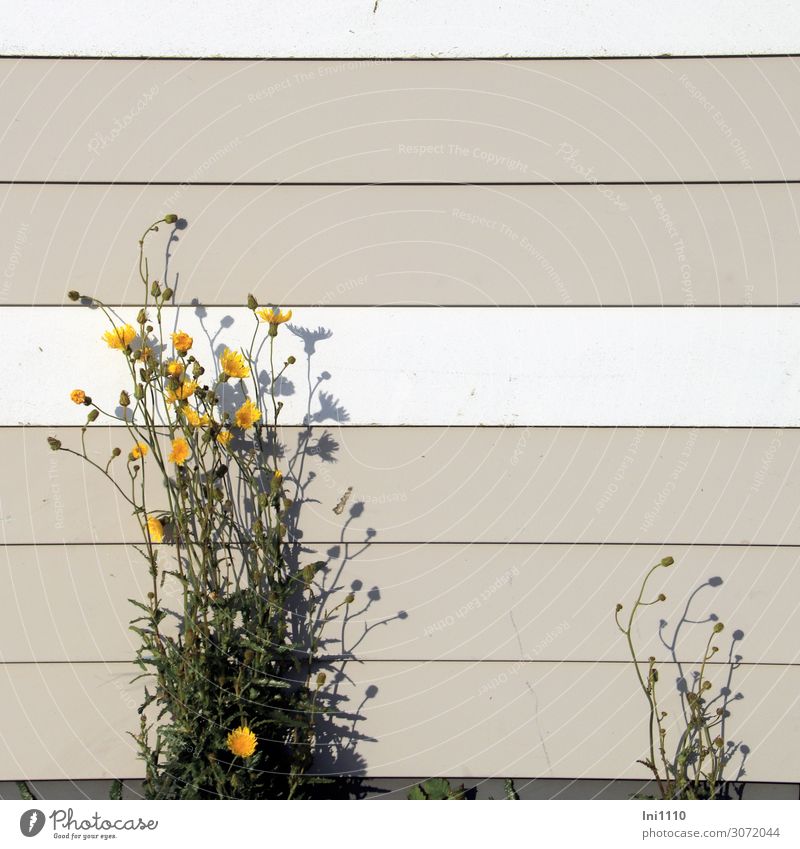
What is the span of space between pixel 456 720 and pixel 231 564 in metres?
0.62

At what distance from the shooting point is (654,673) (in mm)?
1671

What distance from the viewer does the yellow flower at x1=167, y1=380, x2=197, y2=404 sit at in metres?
1.56

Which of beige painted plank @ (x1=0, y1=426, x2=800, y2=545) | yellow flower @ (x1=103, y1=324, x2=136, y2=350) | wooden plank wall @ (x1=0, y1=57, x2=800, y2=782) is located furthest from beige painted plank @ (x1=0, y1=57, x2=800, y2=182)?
beige painted plank @ (x1=0, y1=426, x2=800, y2=545)

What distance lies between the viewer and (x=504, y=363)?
67.0 inches

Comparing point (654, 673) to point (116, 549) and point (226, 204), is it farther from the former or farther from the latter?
point (226, 204)

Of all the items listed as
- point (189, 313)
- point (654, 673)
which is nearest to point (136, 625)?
point (189, 313)

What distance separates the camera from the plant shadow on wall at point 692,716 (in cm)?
174

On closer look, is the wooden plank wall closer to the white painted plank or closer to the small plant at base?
the white painted plank

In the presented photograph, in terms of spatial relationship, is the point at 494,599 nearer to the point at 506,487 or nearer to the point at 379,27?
the point at 506,487

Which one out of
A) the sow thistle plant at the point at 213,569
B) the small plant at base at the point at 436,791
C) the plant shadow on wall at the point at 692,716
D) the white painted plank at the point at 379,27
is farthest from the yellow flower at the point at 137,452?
the plant shadow on wall at the point at 692,716

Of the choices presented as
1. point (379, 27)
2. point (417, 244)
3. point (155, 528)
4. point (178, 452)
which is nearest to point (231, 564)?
point (155, 528)

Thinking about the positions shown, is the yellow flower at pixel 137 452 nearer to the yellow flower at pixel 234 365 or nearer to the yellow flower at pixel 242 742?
the yellow flower at pixel 234 365

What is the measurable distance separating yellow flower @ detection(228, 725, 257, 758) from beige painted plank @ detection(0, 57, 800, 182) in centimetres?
114
